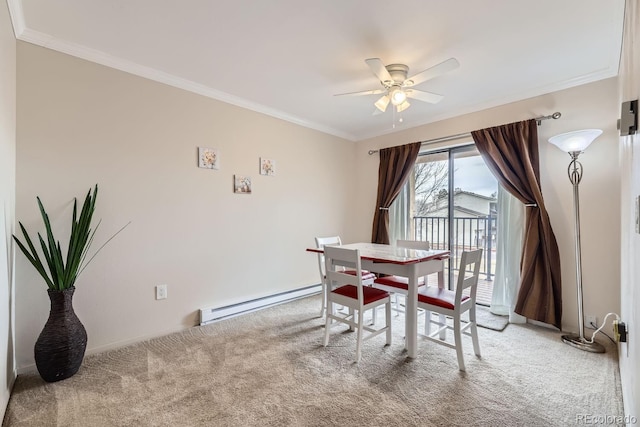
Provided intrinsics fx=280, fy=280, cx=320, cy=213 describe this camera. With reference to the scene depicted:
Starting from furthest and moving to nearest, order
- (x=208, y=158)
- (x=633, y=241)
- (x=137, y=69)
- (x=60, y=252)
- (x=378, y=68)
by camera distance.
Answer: (x=208, y=158) < (x=137, y=69) < (x=378, y=68) < (x=60, y=252) < (x=633, y=241)

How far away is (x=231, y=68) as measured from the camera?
250cm

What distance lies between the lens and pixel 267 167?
3463mm

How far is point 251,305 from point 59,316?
1685mm

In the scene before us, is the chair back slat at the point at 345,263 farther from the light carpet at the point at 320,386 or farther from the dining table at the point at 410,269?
the light carpet at the point at 320,386

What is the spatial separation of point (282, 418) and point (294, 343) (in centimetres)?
89

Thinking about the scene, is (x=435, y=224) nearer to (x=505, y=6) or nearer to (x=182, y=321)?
(x=505, y=6)

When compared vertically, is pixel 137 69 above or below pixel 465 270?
above

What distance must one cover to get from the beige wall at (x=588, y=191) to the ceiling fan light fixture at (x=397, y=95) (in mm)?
1524

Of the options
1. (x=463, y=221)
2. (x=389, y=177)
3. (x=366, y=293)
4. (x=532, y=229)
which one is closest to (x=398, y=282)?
(x=366, y=293)

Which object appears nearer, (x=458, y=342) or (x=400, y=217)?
(x=458, y=342)

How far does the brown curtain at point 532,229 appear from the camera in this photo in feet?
8.89

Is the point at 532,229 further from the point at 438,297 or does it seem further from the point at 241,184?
the point at 241,184

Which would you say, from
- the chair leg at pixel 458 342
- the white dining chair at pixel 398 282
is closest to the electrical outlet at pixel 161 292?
the white dining chair at pixel 398 282

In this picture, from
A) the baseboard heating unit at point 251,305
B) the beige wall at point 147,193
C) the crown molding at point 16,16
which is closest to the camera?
the crown molding at point 16,16
